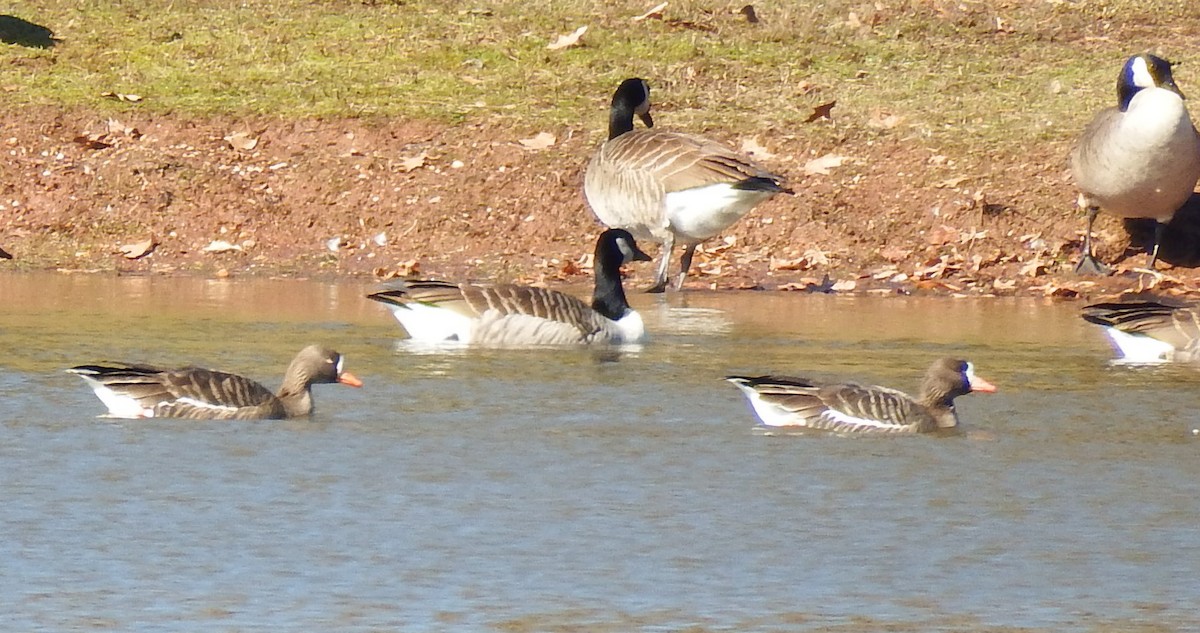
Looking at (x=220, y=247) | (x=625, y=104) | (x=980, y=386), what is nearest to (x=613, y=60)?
(x=625, y=104)

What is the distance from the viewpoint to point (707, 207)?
596 inches

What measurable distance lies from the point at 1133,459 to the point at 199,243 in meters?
9.30

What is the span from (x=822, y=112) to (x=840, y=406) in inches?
355

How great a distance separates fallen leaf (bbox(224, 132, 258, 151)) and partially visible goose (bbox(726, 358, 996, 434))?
891cm

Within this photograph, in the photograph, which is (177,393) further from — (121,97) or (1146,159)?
(121,97)

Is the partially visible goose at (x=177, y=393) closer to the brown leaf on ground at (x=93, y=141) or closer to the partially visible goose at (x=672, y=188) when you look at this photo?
the partially visible goose at (x=672, y=188)

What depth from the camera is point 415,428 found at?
30.9ft

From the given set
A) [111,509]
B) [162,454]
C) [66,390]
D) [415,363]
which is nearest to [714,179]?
[415,363]

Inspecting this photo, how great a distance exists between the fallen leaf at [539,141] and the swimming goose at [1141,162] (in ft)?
14.0

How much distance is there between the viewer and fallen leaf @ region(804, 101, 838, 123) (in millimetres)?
18047

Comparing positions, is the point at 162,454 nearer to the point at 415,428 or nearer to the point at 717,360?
the point at 415,428

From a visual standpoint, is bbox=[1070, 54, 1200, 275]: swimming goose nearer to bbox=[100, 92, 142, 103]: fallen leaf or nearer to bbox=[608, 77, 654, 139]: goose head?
bbox=[608, 77, 654, 139]: goose head

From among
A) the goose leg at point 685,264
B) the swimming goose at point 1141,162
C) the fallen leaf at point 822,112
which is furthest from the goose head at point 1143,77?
the goose leg at point 685,264

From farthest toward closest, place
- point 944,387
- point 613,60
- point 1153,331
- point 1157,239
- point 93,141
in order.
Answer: point 613,60
point 93,141
point 1157,239
point 1153,331
point 944,387
